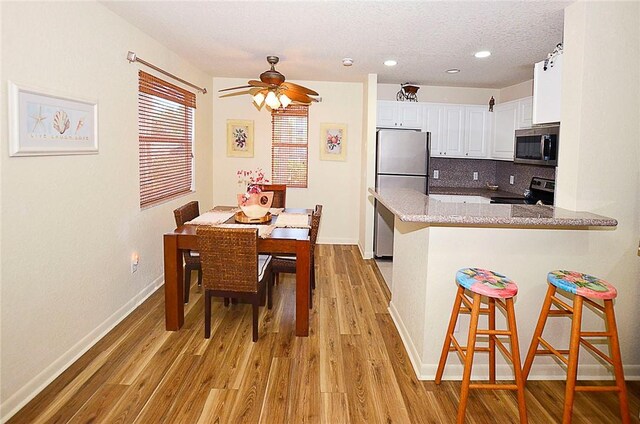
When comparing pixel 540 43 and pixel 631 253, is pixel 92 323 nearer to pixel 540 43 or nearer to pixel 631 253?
pixel 631 253

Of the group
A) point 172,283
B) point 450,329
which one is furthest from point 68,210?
point 450,329

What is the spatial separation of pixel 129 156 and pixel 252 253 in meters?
1.51

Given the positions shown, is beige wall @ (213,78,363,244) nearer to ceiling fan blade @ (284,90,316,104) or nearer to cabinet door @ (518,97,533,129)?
cabinet door @ (518,97,533,129)

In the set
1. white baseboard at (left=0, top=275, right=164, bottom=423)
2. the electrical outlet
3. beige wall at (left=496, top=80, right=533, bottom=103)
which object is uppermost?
beige wall at (left=496, top=80, right=533, bottom=103)

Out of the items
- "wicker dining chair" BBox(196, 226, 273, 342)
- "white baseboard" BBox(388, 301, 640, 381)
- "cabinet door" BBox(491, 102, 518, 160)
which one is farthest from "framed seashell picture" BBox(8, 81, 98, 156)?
"cabinet door" BBox(491, 102, 518, 160)

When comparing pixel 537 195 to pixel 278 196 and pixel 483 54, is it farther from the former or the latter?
pixel 278 196

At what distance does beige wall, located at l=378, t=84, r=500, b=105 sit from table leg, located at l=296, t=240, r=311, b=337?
3791 millimetres

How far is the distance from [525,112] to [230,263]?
13.1 feet

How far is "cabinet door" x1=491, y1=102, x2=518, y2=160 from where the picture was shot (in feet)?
18.1

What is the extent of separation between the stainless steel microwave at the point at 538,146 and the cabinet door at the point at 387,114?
5.54 feet

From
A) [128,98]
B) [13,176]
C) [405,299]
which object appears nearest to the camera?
[13,176]

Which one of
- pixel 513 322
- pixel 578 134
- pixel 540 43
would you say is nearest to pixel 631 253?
pixel 578 134

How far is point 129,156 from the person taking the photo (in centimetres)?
375

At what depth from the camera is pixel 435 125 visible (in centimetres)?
611
